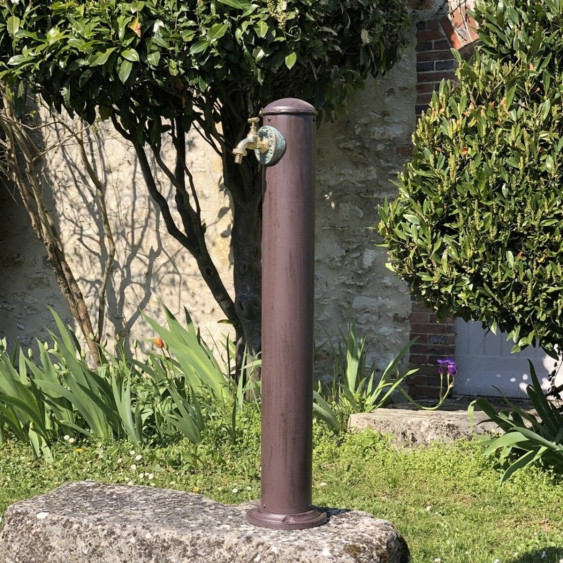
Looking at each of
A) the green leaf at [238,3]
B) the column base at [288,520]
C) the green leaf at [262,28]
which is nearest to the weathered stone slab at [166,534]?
the column base at [288,520]

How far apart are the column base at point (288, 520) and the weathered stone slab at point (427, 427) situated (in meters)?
2.35

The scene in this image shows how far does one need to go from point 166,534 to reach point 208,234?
440cm

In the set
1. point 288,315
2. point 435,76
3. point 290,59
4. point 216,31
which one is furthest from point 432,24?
point 288,315

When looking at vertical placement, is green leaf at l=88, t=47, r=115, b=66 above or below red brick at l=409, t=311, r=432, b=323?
above

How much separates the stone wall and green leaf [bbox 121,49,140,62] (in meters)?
2.05

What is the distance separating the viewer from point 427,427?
504cm

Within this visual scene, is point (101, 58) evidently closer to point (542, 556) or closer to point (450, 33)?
point (450, 33)

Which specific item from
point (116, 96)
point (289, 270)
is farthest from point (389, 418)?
point (289, 270)

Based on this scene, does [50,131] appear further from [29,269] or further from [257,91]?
[257,91]

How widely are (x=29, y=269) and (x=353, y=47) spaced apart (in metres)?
3.55

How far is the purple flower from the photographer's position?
585 centimetres

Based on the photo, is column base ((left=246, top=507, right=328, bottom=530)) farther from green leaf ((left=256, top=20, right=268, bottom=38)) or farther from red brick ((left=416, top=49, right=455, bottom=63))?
red brick ((left=416, top=49, right=455, bottom=63))

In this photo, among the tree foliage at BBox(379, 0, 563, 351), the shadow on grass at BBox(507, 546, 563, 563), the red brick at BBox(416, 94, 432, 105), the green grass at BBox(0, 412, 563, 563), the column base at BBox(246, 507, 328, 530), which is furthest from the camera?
the red brick at BBox(416, 94, 432, 105)

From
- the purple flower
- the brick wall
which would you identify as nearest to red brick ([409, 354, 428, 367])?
the brick wall
